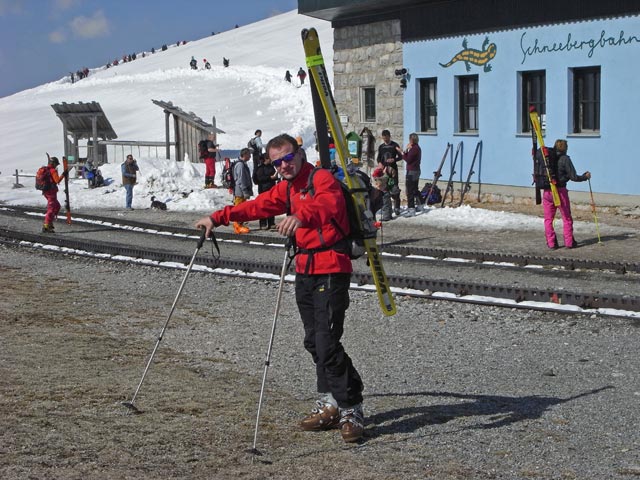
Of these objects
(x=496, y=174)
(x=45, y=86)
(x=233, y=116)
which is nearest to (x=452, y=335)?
(x=496, y=174)

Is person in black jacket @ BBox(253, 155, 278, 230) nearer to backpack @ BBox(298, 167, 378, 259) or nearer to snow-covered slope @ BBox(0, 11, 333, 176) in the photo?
backpack @ BBox(298, 167, 378, 259)

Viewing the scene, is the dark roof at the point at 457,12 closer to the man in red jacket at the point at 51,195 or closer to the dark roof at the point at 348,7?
the dark roof at the point at 348,7

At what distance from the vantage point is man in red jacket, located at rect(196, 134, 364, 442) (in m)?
6.78

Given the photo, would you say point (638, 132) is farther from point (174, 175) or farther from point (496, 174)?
point (174, 175)

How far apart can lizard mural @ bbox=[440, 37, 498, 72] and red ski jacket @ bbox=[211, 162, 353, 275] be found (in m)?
18.8

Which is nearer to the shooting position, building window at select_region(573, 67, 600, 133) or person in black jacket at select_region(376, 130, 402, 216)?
person in black jacket at select_region(376, 130, 402, 216)

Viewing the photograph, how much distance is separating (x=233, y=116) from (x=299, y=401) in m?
61.7

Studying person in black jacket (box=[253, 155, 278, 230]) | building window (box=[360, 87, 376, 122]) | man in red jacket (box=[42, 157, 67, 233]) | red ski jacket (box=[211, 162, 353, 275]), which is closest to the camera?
red ski jacket (box=[211, 162, 353, 275])

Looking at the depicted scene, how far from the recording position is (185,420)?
23.7 ft

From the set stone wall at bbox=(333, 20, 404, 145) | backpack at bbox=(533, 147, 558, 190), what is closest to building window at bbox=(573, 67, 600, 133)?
stone wall at bbox=(333, 20, 404, 145)

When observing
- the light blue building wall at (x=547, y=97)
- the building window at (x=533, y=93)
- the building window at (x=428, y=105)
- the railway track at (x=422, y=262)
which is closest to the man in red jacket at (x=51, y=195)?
the railway track at (x=422, y=262)

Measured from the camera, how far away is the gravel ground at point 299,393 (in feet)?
20.7

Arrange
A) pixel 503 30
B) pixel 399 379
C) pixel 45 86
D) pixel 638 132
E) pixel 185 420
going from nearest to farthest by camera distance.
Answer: pixel 185 420 < pixel 399 379 < pixel 638 132 < pixel 503 30 < pixel 45 86

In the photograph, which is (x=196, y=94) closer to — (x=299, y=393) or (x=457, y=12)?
(x=457, y=12)
